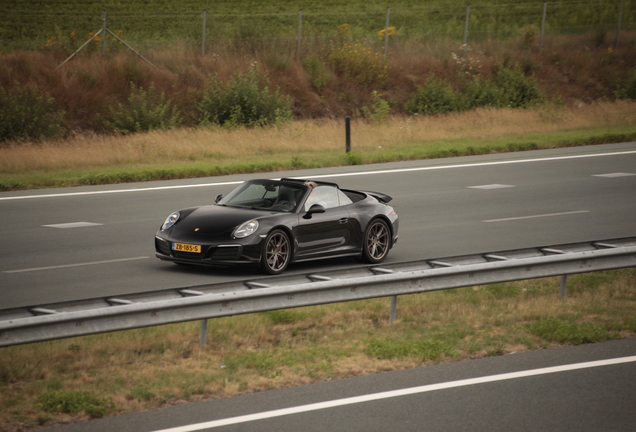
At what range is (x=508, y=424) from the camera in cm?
683

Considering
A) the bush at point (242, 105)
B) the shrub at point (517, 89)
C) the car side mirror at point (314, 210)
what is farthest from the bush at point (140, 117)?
the car side mirror at point (314, 210)

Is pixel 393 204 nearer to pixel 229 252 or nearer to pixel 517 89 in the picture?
pixel 229 252

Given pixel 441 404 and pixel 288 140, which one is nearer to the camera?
pixel 441 404

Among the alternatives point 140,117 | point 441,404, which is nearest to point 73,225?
point 441,404

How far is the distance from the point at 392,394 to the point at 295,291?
1903 mm

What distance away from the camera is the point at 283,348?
898 cm

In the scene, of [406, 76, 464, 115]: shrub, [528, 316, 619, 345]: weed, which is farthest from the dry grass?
[528, 316, 619, 345]: weed

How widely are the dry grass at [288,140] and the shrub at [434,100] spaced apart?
299 centimetres

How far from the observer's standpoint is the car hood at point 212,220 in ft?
40.1

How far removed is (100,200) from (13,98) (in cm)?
1214

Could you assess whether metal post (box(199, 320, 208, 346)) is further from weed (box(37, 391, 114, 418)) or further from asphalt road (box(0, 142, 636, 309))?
asphalt road (box(0, 142, 636, 309))

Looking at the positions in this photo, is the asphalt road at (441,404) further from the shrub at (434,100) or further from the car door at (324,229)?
the shrub at (434,100)

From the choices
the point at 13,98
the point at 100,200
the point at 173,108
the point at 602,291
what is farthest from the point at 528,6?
the point at 602,291

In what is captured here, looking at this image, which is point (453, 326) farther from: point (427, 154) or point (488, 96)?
point (488, 96)
